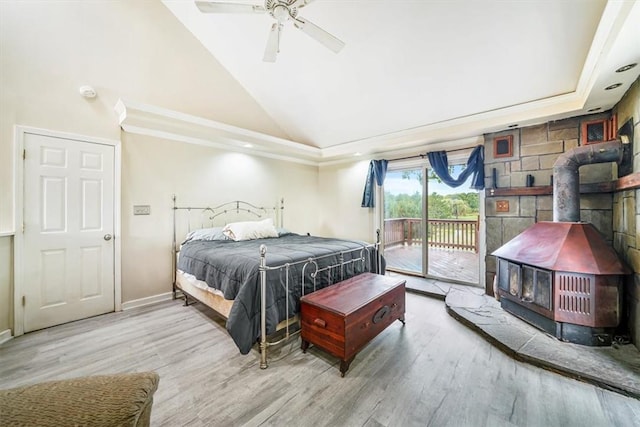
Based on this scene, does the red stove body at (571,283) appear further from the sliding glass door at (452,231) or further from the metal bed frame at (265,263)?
the metal bed frame at (265,263)

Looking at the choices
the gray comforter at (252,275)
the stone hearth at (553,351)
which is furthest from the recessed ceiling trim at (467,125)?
the stone hearth at (553,351)

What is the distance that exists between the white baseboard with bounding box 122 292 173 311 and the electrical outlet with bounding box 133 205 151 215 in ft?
3.85

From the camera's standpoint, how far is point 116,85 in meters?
3.21

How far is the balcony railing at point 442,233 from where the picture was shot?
4.30m

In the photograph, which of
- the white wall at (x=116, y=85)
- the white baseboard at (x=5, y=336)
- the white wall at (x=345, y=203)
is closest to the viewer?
the white baseboard at (x=5, y=336)

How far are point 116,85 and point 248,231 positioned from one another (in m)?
2.50

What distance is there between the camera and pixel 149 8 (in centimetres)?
319

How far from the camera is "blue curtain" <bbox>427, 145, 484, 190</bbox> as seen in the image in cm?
373

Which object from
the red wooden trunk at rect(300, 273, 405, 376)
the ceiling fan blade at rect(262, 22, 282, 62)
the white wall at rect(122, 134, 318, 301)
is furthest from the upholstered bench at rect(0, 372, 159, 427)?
the white wall at rect(122, 134, 318, 301)

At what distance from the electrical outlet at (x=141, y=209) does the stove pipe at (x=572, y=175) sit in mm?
5040

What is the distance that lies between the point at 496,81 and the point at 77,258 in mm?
5407

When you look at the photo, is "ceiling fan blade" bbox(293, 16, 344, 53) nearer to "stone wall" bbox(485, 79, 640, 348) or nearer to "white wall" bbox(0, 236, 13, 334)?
"stone wall" bbox(485, 79, 640, 348)

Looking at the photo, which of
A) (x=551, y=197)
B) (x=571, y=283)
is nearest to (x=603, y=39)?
(x=551, y=197)

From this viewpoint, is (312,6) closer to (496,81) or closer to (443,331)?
(496,81)
